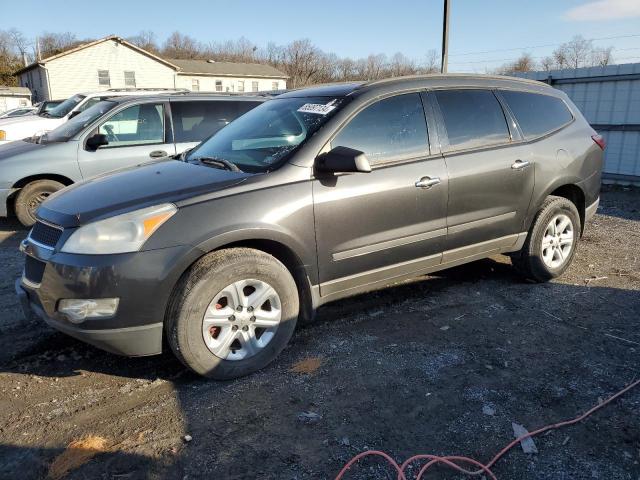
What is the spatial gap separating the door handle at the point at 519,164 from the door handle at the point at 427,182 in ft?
2.94

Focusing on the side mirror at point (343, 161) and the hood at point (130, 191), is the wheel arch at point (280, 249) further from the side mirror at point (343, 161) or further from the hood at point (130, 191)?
the side mirror at point (343, 161)

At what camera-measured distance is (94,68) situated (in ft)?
136

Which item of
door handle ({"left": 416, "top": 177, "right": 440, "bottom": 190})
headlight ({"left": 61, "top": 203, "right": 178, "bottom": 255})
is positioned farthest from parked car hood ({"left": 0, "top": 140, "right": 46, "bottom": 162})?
door handle ({"left": 416, "top": 177, "right": 440, "bottom": 190})

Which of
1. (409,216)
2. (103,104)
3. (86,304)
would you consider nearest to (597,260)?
(409,216)

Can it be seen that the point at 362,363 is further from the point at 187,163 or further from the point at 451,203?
the point at 187,163

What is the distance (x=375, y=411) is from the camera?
289 centimetres

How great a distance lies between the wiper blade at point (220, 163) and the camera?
351cm

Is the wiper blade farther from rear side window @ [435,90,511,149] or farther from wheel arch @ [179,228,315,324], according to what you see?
rear side window @ [435,90,511,149]

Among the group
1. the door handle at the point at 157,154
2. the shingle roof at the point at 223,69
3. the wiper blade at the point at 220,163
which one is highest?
the shingle roof at the point at 223,69

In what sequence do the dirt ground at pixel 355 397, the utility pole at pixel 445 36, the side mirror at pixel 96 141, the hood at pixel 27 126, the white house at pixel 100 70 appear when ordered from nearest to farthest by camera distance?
1. the dirt ground at pixel 355 397
2. the side mirror at pixel 96 141
3. the hood at pixel 27 126
4. the utility pole at pixel 445 36
5. the white house at pixel 100 70

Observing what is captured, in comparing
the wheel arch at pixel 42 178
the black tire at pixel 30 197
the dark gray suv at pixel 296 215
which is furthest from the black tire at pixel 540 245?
the black tire at pixel 30 197

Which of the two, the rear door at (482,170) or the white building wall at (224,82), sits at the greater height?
the white building wall at (224,82)

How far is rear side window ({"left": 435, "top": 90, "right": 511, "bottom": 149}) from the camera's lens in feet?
13.4

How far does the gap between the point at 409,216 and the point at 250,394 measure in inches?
67.0
